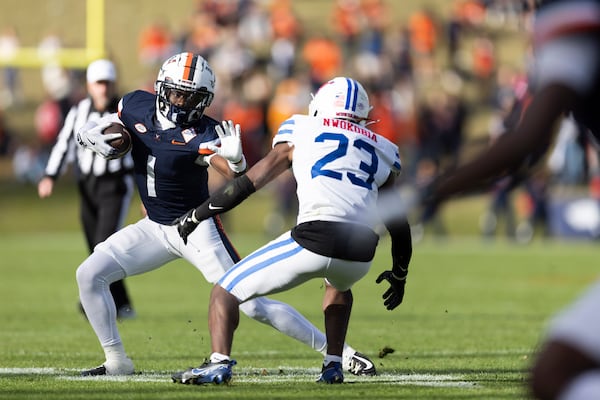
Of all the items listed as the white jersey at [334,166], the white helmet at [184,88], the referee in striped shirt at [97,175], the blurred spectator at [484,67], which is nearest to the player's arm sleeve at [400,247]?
the white jersey at [334,166]

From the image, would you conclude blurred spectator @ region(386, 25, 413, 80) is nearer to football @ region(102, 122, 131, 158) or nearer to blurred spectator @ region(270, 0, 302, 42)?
blurred spectator @ region(270, 0, 302, 42)

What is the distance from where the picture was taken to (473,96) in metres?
23.8

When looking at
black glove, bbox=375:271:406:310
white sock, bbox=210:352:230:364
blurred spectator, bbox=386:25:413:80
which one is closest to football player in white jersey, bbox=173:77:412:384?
white sock, bbox=210:352:230:364

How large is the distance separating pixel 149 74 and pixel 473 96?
Result: 21.4 feet

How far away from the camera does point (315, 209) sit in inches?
209

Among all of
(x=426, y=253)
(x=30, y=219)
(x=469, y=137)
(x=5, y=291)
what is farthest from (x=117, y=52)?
(x=5, y=291)

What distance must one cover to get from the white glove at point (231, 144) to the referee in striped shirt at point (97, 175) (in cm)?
331

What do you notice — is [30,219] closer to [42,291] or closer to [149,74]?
[149,74]

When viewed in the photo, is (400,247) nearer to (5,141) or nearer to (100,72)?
(100,72)

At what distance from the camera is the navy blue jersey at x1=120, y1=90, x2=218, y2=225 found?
19.9 ft

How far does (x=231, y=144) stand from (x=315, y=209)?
0.59 meters

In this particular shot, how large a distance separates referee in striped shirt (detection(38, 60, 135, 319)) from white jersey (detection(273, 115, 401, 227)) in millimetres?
3699

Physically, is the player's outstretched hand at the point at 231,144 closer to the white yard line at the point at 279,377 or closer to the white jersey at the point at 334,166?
the white jersey at the point at 334,166

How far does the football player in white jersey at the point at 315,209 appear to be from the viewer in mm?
5234
